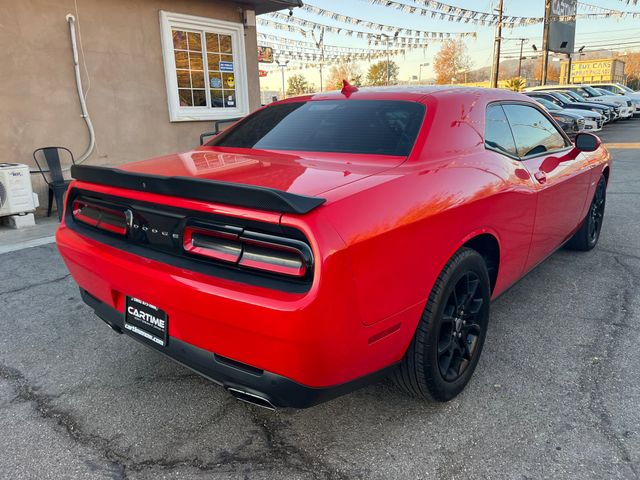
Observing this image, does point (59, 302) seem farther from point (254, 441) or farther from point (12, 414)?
point (254, 441)

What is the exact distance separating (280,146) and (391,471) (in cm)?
175

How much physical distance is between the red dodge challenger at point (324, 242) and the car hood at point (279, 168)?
1 centimetres

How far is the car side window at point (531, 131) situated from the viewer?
3143 mm

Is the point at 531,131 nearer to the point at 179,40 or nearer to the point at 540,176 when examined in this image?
the point at 540,176

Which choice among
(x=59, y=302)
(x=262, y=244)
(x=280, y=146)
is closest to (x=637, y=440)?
(x=262, y=244)

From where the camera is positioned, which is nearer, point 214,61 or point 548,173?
point 548,173

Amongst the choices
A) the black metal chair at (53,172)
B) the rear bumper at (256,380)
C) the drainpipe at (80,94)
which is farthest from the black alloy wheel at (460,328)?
the drainpipe at (80,94)

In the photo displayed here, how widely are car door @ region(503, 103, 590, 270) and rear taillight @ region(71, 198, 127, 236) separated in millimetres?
2304

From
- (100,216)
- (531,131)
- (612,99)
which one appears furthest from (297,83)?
(100,216)

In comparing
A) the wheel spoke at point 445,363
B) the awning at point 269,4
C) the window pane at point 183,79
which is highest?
the awning at point 269,4

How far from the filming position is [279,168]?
7.38 ft

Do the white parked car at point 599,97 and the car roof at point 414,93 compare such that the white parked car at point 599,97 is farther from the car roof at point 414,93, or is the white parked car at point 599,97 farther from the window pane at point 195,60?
the car roof at point 414,93

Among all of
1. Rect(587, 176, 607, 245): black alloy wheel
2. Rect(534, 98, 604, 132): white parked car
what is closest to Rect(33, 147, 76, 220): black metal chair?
Rect(587, 176, 607, 245): black alloy wheel

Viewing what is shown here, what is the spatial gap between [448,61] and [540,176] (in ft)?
230
